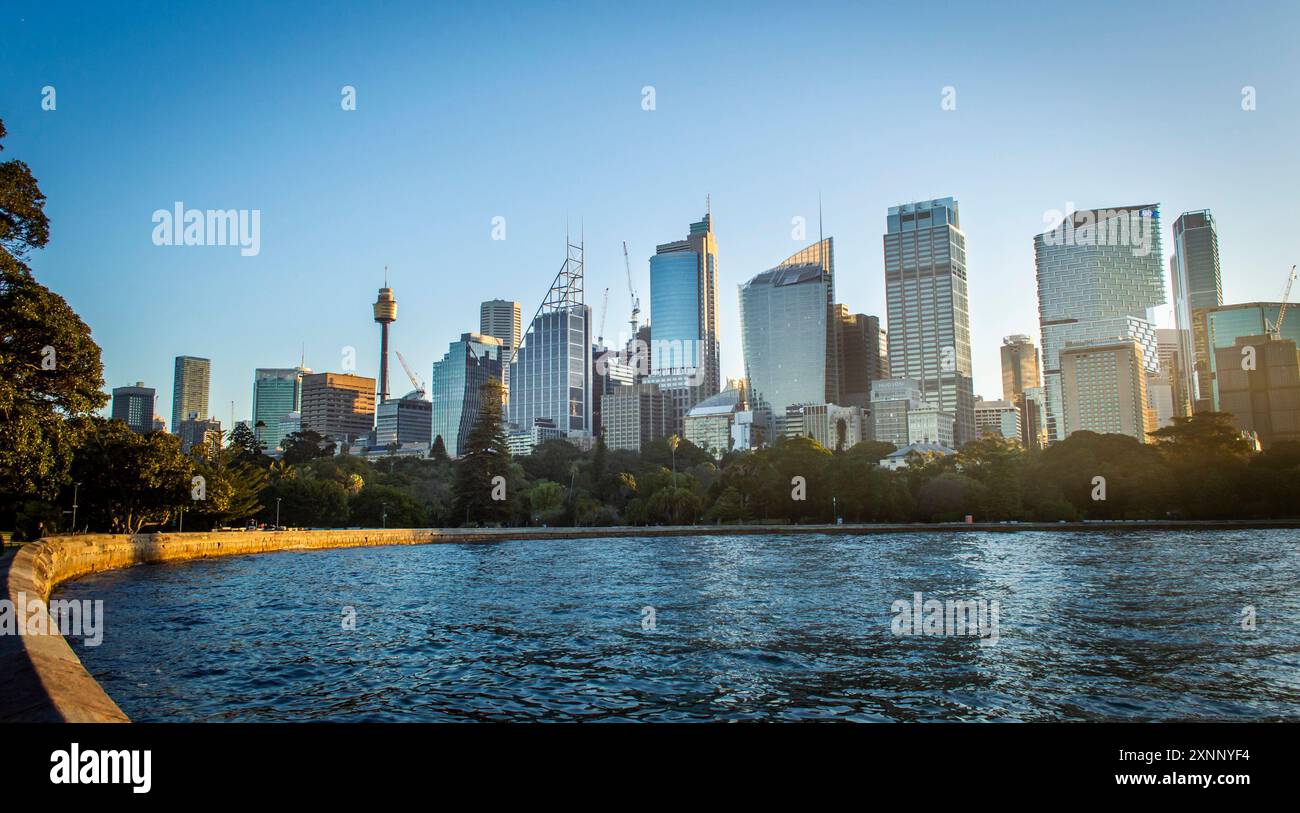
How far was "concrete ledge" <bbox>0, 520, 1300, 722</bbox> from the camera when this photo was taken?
24.4 feet

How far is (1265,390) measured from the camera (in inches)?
6855

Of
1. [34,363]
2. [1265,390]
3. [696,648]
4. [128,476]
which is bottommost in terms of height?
[696,648]

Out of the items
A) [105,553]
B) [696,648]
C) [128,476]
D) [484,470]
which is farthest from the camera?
[484,470]

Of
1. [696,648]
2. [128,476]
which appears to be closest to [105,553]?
[128,476]

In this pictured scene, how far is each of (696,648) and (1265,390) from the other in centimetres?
20828

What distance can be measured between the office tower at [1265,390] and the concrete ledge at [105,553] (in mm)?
111061

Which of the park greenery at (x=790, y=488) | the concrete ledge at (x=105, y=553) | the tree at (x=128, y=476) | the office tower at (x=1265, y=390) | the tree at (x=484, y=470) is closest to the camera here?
the concrete ledge at (x=105, y=553)

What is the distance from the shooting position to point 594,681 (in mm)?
13961

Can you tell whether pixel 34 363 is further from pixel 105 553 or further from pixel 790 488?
pixel 790 488

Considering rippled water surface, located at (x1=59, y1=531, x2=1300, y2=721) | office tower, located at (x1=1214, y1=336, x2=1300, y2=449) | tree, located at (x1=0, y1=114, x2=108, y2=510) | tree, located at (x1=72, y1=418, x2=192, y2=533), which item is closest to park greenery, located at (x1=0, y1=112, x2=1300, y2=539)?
tree, located at (x1=72, y1=418, x2=192, y2=533)

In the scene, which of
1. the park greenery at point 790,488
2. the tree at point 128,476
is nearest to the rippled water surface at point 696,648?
the tree at point 128,476

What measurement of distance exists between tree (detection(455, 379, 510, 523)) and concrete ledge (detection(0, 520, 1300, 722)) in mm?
9271

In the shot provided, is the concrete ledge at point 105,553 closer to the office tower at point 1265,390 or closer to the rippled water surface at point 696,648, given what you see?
the rippled water surface at point 696,648

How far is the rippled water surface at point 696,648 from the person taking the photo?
40.0 ft
